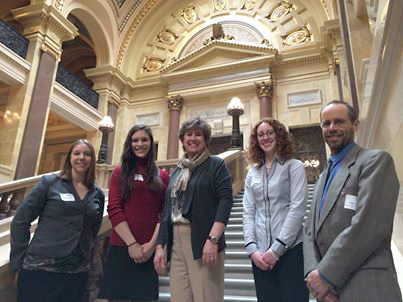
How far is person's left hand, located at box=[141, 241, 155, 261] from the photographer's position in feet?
7.00

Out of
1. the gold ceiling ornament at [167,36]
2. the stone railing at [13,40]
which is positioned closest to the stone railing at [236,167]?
the stone railing at [13,40]

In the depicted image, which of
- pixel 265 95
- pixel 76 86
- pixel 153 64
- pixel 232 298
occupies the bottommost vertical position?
pixel 232 298

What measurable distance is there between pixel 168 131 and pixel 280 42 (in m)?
5.37

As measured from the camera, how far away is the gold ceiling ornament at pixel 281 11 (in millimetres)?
12500

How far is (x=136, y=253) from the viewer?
2109 mm

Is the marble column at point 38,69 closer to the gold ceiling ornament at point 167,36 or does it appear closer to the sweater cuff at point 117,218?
the gold ceiling ornament at point 167,36

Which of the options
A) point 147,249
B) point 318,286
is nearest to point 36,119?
point 147,249

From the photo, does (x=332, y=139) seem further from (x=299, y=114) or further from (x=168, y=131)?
(x=168, y=131)

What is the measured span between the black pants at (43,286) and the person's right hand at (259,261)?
1195 mm

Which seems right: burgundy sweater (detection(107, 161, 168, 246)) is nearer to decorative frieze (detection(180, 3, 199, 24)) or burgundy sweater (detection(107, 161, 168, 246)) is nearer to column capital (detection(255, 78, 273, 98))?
column capital (detection(255, 78, 273, 98))

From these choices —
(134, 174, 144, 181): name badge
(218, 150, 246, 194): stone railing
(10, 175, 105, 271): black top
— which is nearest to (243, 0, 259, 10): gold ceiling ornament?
(218, 150, 246, 194): stone railing

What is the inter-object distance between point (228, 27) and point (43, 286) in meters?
12.8

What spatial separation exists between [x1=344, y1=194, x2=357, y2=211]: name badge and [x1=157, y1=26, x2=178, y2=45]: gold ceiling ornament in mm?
13523

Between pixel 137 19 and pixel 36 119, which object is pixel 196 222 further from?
pixel 137 19
